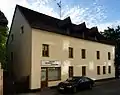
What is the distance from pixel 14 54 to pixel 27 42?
4.28 metres

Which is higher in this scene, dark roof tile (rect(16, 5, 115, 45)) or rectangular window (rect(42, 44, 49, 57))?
dark roof tile (rect(16, 5, 115, 45))

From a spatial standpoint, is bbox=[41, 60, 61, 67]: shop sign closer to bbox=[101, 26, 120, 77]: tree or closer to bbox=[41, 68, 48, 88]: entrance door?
bbox=[41, 68, 48, 88]: entrance door

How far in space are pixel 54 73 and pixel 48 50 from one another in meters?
2.99

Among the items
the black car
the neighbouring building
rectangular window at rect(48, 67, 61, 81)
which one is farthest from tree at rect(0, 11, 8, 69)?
the black car

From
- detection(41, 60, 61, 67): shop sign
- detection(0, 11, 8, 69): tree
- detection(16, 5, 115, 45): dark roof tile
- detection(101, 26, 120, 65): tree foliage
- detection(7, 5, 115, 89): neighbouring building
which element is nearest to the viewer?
detection(0, 11, 8, 69): tree

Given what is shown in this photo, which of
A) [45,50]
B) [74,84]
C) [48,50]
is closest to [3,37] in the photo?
[45,50]

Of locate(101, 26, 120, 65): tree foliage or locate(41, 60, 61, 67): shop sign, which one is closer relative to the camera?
locate(41, 60, 61, 67): shop sign

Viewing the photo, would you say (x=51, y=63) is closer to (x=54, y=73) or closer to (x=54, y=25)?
(x=54, y=73)

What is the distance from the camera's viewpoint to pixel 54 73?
23.7 metres

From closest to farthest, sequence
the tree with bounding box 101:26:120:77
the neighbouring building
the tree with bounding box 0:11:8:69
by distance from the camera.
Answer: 1. the tree with bounding box 0:11:8:69
2. the neighbouring building
3. the tree with bounding box 101:26:120:77

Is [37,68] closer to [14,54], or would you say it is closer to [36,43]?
[36,43]

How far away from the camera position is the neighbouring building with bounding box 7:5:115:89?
71.0ft

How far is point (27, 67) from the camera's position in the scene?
21.7 m

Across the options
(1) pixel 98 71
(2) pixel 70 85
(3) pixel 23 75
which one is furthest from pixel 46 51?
(1) pixel 98 71
